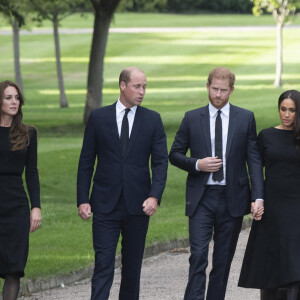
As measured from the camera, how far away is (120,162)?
7.45 m

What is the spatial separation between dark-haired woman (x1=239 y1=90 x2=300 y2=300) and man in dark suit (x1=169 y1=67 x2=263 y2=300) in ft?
0.38

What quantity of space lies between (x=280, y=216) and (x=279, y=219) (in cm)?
3

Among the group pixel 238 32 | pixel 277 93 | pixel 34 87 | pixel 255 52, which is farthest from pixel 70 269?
pixel 238 32

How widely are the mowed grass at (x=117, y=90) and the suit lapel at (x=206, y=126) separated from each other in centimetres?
268

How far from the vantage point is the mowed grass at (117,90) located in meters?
12.2

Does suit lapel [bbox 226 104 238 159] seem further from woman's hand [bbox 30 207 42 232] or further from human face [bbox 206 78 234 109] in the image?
woman's hand [bbox 30 207 42 232]

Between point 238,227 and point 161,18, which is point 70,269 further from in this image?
point 161,18

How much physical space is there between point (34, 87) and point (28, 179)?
40441mm

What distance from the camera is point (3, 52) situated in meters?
63.0

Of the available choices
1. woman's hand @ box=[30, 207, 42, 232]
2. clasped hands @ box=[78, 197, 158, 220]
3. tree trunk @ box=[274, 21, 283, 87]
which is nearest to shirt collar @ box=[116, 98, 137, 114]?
clasped hands @ box=[78, 197, 158, 220]

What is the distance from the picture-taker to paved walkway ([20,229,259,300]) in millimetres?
8914

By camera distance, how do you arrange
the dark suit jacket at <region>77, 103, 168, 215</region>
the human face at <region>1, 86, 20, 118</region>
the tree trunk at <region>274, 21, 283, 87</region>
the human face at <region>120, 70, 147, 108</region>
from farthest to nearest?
the tree trunk at <region>274, 21, 283, 87</region> → the dark suit jacket at <region>77, 103, 168, 215</region> → the human face at <region>120, 70, 147, 108</region> → the human face at <region>1, 86, 20, 118</region>

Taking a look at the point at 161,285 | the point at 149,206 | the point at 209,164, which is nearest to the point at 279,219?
the point at 209,164

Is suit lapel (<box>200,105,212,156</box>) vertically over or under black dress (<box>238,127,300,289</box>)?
over
